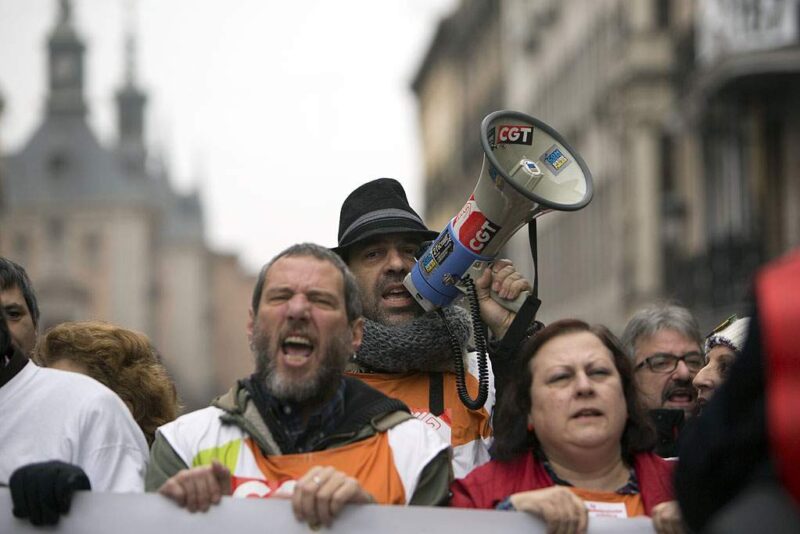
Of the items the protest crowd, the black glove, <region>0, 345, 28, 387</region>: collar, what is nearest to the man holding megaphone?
the protest crowd

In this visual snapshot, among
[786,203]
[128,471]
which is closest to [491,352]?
[128,471]

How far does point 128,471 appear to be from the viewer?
5520mm

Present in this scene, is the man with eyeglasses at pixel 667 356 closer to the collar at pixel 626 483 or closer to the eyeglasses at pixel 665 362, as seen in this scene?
the eyeglasses at pixel 665 362

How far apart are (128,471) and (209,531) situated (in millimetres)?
563

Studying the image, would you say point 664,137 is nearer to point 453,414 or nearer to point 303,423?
point 453,414

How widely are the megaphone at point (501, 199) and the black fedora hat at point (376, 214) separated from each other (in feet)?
0.93

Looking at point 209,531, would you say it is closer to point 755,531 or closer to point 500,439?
point 500,439

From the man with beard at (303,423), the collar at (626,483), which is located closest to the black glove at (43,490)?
the man with beard at (303,423)

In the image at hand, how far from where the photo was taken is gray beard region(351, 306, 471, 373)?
6488 millimetres

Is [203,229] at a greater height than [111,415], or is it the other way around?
[111,415]

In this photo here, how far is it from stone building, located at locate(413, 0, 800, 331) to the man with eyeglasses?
8051mm

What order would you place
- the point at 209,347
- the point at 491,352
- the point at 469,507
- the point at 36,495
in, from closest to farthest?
the point at 36,495 < the point at 469,507 < the point at 491,352 < the point at 209,347

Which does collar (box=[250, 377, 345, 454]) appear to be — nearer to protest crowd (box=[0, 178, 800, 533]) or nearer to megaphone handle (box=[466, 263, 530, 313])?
protest crowd (box=[0, 178, 800, 533])

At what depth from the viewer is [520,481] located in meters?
5.43
